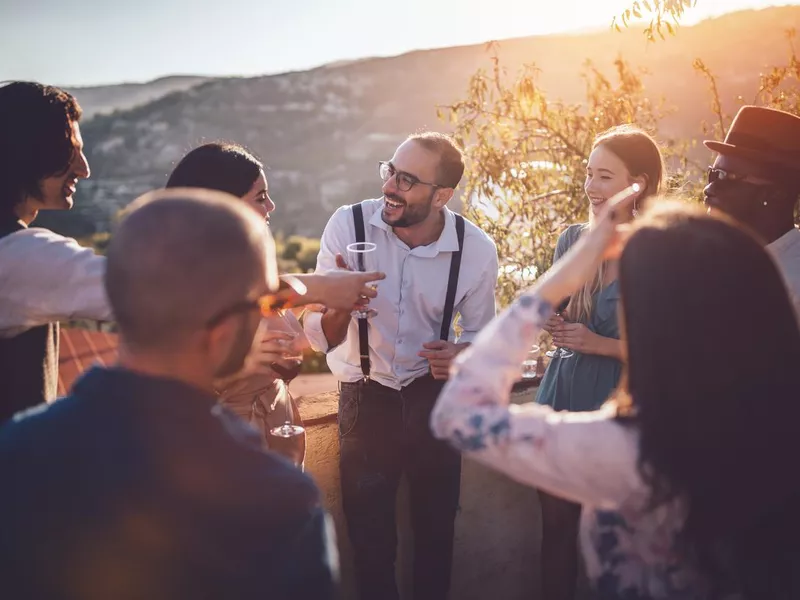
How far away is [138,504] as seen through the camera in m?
1.22

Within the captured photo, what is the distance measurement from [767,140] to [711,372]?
2.03 m

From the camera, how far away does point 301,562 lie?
1.32 metres

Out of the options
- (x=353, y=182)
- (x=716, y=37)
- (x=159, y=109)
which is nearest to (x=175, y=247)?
(x=716, y=37)

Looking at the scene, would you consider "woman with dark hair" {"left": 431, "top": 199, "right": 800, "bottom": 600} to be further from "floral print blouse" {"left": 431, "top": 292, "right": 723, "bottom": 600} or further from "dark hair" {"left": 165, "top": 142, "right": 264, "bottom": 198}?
"dark hair" {"left": 165, "top": 142, "right": 264, "bottom": 198}

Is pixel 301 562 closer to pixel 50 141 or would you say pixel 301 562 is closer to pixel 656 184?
pixel 50 141

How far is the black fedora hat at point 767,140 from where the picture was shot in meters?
3.12

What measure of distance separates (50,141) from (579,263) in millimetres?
1720

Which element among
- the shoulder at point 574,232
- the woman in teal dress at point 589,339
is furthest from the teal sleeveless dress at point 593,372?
the shoulder at point 574,232

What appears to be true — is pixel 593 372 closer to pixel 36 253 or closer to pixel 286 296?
pixel 286 296

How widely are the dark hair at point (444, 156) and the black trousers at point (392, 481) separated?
3.20ft

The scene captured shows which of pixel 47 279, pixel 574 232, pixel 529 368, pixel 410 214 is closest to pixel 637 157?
pixel 574 232

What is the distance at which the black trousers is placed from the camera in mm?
3342

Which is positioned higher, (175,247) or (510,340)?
(175,247)

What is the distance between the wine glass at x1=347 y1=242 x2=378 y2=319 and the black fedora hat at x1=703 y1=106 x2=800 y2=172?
5.05ft
